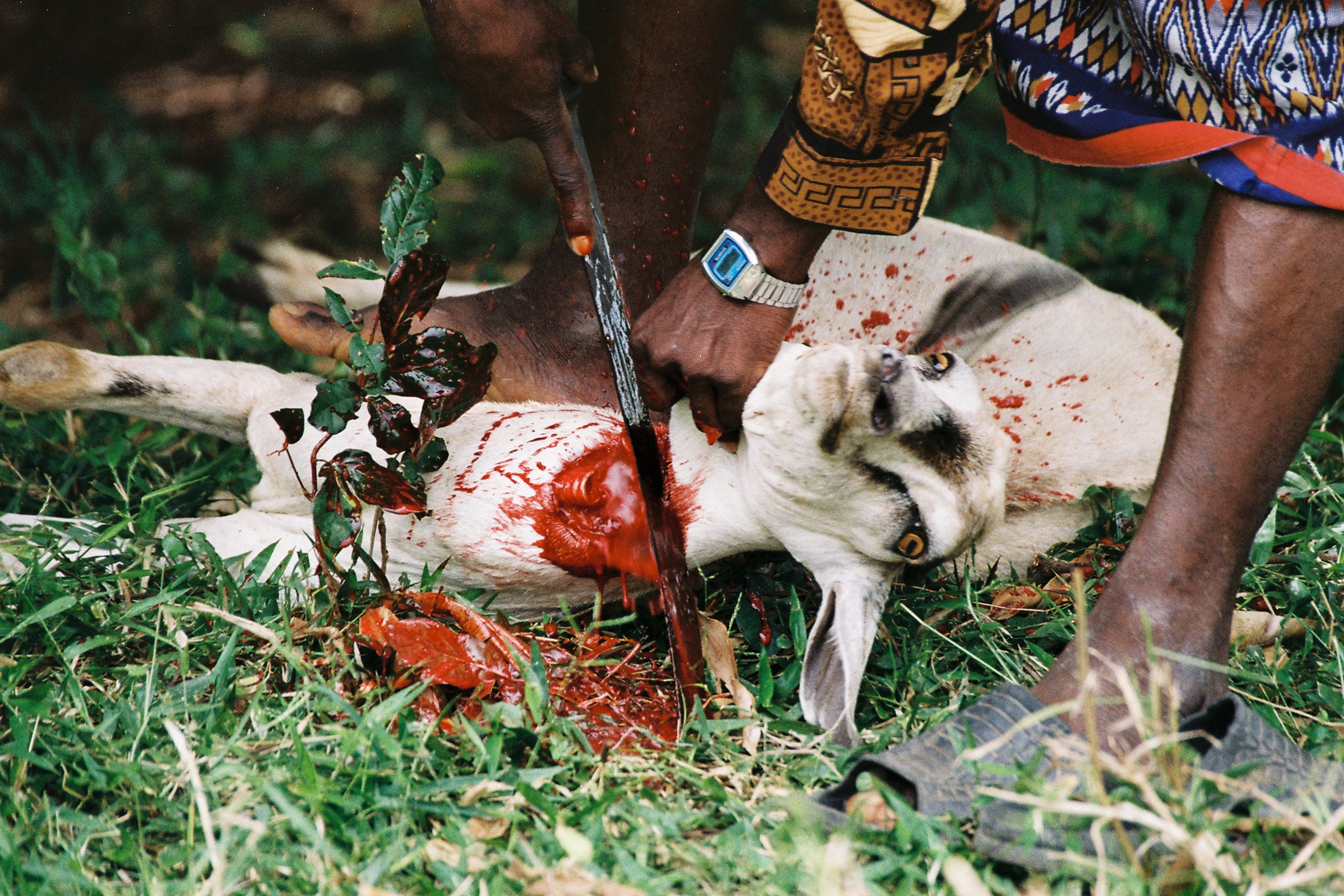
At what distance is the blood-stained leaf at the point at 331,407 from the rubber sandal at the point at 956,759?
4.01 feet

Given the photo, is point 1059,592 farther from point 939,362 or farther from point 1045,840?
point 1045,840

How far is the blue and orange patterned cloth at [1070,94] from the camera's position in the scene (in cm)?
207

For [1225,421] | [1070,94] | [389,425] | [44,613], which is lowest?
[44,613]

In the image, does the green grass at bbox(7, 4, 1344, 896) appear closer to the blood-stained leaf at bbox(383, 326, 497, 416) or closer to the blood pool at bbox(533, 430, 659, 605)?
the blood pool at bbox(533, 430, 659, 605)

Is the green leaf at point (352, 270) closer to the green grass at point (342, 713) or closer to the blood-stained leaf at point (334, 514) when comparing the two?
the blood-stained leaf at point (334, 514)

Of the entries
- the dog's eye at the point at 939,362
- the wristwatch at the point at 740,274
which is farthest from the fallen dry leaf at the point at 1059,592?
the wristwatch at the point at 740,274

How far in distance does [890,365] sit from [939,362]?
32cm

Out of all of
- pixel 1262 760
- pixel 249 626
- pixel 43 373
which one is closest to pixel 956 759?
pixel 1262 760

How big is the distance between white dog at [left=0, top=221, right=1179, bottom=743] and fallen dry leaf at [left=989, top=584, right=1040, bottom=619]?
135 millimetres

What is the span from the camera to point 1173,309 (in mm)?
3988

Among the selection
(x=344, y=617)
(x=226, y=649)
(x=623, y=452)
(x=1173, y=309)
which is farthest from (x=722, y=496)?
(x=1173, y=309)

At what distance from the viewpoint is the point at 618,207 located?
3.21 meters

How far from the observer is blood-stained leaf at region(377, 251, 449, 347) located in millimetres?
2453

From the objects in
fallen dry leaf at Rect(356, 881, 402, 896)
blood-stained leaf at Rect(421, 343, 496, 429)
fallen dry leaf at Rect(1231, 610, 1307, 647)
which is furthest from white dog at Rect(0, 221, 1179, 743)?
fallen dry leaf at Rect(356, 881, 402, 896)
